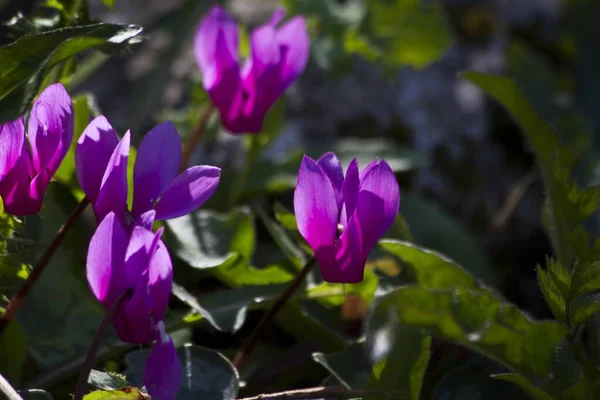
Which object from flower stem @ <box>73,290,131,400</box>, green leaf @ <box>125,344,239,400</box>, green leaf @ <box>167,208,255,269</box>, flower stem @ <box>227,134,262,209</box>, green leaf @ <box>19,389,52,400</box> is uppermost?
flower stem @ <box>73,290,131,400</box>

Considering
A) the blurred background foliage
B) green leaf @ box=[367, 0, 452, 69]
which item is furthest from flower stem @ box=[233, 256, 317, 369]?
green leaf @ box=[367, 0, 452, 69]

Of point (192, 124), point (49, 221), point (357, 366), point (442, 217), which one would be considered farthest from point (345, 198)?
point (442, 217)

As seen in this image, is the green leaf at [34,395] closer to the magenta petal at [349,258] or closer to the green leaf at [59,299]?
the green leaf at [59,299]

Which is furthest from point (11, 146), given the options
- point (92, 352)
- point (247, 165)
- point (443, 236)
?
point (443, 236)

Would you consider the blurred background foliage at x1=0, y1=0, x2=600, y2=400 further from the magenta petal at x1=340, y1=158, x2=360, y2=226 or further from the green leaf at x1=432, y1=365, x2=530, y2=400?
the magenta petal at x1=340, y1=158, x2=360, y2=226

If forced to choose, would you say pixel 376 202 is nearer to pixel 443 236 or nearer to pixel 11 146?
pixel 11 146

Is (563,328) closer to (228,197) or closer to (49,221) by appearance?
(49,221)

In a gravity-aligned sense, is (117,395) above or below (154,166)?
below
